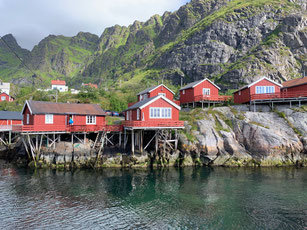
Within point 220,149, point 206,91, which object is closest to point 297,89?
point 206,91

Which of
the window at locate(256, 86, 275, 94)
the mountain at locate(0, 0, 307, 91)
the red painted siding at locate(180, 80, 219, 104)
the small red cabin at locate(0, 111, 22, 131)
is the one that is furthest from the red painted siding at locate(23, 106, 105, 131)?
the mountain at locate(0, 0, 307, 91)

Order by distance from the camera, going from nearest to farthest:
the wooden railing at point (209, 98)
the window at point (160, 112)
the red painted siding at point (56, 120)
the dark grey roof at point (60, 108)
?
the red painted siding at point (56, 120)
the window at point (160, 112)
the dark grey roof at point (60, 108)
the wooden railing at point (209, 98)

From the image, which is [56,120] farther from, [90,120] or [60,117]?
[90,120]

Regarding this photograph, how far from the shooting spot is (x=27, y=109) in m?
36.6

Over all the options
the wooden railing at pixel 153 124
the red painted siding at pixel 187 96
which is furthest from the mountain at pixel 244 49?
the wooden railing at pixel 153 124

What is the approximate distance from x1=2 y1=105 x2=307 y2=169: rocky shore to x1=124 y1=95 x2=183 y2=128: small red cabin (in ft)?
12.6

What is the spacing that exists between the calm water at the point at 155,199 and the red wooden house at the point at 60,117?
24.3 ft

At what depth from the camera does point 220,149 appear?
111ft

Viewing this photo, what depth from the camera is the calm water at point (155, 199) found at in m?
16.2

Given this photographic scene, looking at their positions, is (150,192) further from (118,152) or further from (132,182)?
(118,152)

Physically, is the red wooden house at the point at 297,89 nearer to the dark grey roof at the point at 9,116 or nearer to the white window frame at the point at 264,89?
the white window frame at the point at 264,89

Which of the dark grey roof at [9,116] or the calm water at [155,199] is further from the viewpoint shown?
the dark grey roof at [9,116]

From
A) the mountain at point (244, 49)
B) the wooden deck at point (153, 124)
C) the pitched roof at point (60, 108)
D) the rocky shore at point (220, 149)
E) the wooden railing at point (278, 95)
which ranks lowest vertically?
the rocky shore at point (220, 149)

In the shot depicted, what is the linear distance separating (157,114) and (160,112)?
2.07ft
